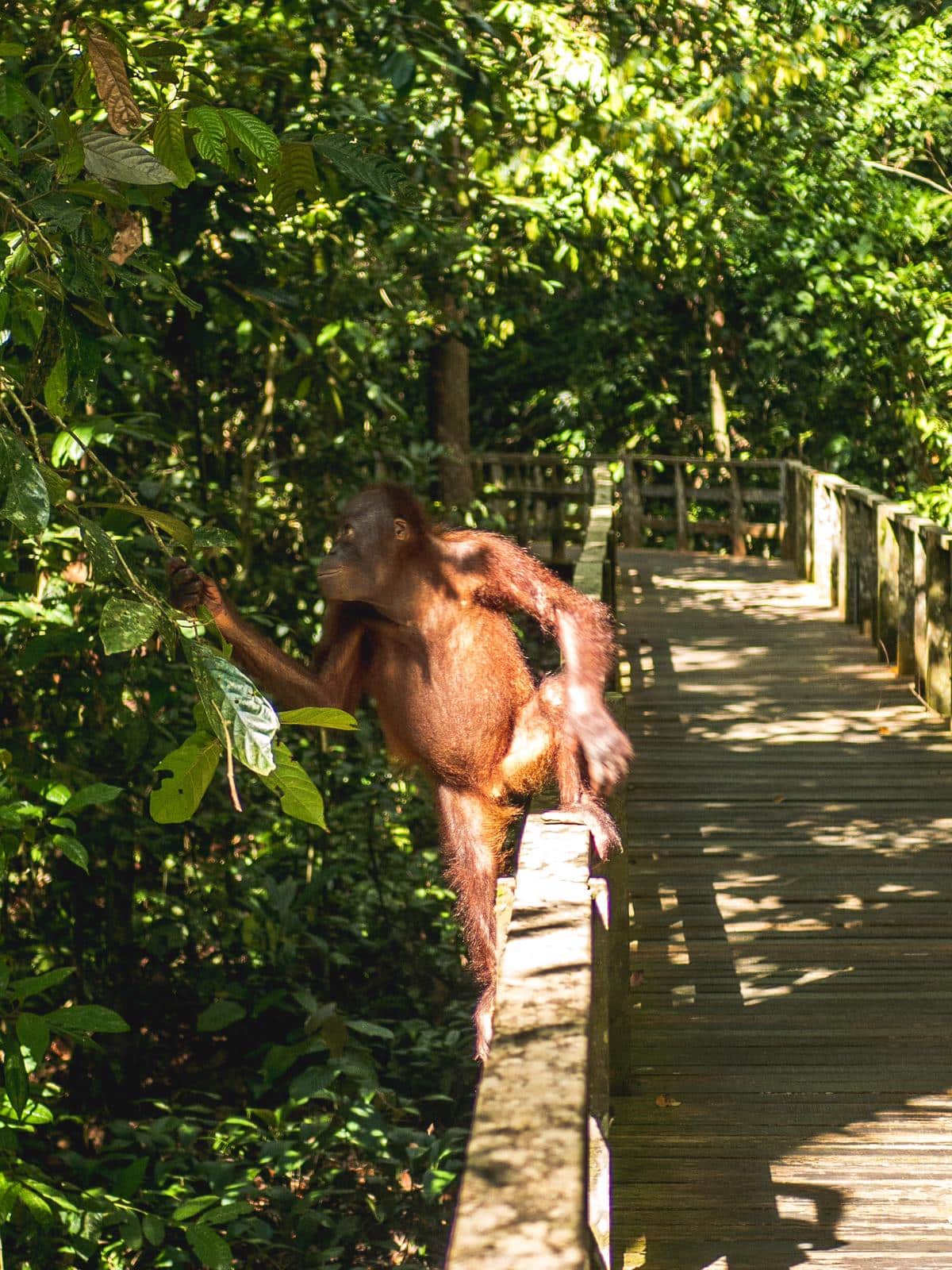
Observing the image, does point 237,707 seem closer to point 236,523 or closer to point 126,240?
point 126,240

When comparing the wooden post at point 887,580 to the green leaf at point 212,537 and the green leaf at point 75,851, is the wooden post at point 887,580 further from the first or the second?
the green leaf at point 212,537

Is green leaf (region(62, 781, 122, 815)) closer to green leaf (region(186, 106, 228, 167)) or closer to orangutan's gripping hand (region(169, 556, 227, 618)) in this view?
orangutan's gripping hand (region(169, 556, 227, 618))

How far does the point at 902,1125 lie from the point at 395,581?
5.59ft

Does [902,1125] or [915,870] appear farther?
[915,870]

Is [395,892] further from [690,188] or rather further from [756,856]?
[690,188]

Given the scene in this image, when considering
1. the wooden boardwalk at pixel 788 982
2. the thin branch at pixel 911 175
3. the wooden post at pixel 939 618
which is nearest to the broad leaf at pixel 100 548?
the wooden boardwalk at pixel 788 982

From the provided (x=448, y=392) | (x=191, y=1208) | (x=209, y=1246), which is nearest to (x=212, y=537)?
(x=209, y=1246)

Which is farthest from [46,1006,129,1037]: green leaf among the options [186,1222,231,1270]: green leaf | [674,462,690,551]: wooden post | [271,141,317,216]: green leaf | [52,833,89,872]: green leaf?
[674,462,690,551]: wooden post

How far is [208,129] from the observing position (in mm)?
2188

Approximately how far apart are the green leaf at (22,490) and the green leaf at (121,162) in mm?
358

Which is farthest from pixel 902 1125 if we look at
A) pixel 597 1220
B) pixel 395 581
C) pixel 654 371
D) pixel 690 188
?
pixel 654 371

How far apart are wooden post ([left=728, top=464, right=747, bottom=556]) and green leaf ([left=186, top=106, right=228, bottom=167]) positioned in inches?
608

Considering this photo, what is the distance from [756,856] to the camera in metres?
5.59

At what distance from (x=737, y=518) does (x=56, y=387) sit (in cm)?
1541
